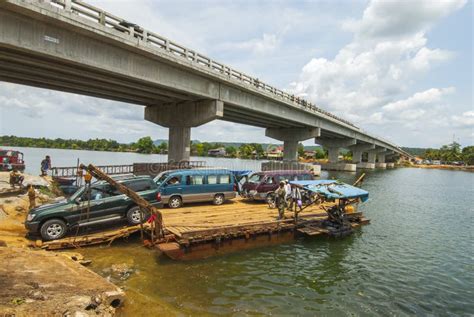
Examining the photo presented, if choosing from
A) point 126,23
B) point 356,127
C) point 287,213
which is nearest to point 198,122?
point 126,23

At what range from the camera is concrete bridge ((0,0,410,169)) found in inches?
581

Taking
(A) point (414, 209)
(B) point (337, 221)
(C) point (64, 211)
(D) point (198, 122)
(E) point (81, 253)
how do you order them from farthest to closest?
(D) point (198, 122)
(A) point (414, 209)
(B) point (337, 221)
(C) point (64, 211)
(E) point (81, 253)

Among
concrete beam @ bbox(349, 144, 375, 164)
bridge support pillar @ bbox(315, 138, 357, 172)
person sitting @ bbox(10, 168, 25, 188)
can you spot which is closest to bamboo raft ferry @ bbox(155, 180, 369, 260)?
person sitting @ bbox(10, 168, 25, 188)

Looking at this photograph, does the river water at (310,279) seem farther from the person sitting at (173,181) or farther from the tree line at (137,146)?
the tree line at (137,146)

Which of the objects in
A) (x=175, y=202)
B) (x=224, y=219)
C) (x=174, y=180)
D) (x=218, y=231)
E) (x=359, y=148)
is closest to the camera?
(x=218, y=231)

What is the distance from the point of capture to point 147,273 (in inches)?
376

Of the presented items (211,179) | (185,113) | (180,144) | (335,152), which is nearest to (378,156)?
(335,152)

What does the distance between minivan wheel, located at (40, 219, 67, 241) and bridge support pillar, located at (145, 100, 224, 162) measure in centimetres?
1816

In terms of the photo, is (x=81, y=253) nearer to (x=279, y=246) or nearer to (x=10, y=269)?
(x=10, y=269)

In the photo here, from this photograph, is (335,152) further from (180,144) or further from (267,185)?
(267,185)

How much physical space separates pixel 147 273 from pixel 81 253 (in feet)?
9.79

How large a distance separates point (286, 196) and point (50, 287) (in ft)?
35.4

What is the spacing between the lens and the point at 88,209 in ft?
38.1

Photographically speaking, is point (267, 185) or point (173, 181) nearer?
point (173, 181)
